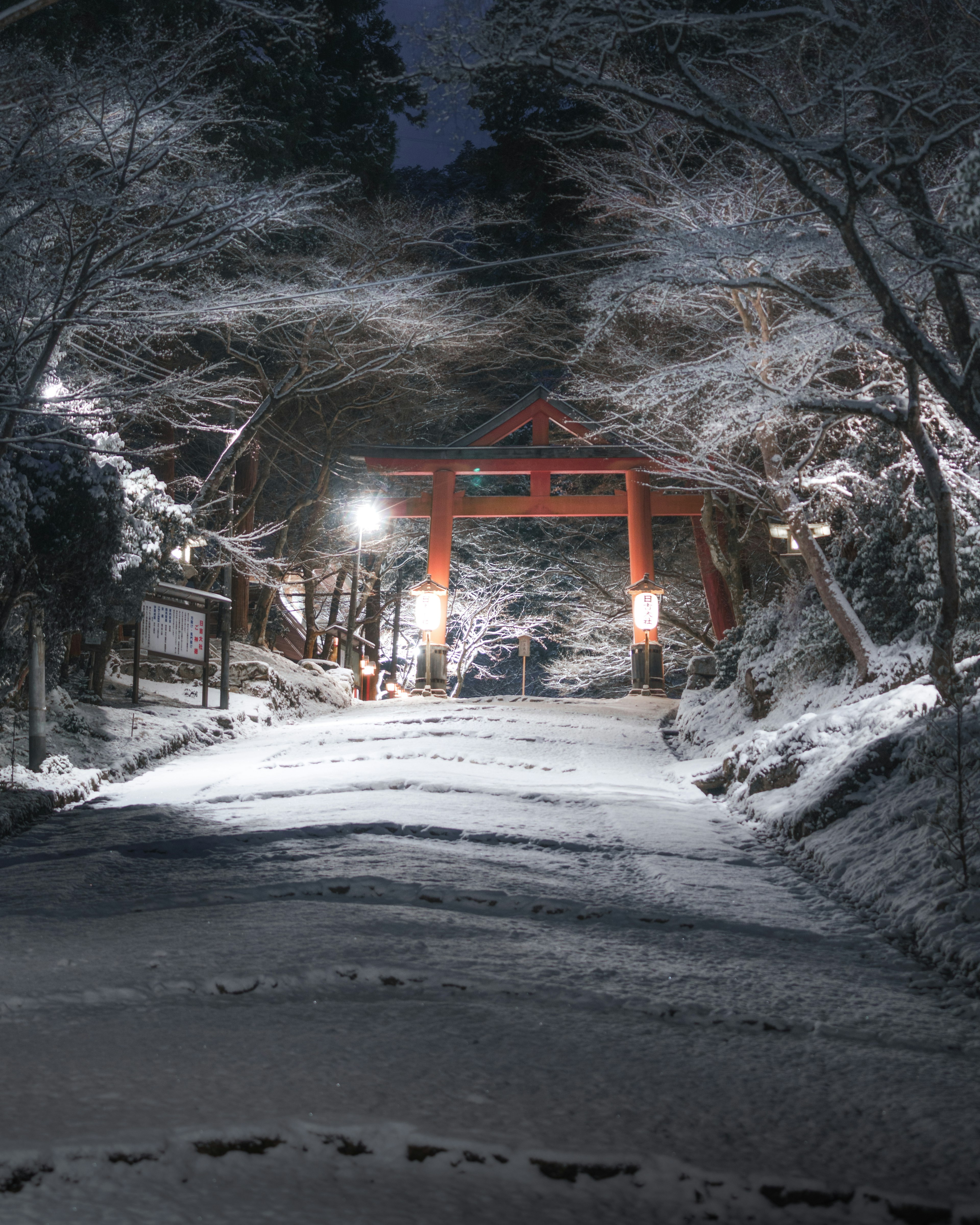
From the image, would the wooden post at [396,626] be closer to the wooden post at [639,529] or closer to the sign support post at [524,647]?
the sign support post at [524,647]

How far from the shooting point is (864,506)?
37.7ft

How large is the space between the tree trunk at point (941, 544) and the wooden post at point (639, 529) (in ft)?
41.9

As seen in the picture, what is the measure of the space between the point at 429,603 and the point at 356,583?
11.5ft

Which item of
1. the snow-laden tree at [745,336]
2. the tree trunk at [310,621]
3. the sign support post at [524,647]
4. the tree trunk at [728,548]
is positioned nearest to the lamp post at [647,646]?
the tree trunk at [728,548]

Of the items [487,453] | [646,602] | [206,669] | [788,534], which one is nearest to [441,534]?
[487,453]

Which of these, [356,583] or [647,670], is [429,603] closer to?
[356,583]

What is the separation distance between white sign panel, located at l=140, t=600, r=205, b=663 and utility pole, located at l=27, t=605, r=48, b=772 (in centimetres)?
338

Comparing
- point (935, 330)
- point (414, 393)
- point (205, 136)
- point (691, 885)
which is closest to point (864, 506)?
point (935, 330)

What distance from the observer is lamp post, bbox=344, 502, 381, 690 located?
71.7 feet

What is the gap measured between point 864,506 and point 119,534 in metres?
8.12

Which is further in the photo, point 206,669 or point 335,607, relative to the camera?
point 335,607

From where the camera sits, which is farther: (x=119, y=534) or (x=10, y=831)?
(x=119, y=534)

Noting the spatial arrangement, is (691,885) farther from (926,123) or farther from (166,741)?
(166,741)

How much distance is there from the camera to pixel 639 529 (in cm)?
2094
